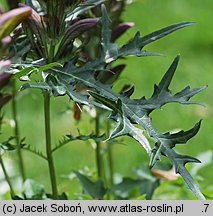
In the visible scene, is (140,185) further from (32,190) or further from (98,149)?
(32,190)

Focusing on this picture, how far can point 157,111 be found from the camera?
342 cm

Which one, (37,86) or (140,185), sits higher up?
(37,86)

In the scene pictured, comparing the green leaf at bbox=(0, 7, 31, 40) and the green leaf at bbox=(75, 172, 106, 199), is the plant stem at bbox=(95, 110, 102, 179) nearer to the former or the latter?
the green leaf at bbox=(75, 172, 106, 199)

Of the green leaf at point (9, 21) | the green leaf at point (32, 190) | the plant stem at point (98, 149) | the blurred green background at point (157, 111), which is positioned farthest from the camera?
the blurred green background at point (157, 111)

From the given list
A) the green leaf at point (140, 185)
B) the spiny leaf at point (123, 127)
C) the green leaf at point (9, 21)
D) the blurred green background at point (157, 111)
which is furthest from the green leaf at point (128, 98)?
the blurred green background at point (157, 111)

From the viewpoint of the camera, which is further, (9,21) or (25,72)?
(25,72)

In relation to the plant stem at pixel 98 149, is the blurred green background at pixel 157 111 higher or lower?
lower

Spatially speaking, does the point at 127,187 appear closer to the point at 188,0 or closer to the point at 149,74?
the point at 149,74

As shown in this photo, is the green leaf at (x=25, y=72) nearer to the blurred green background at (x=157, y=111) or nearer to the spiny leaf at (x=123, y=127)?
the spiny leaf at (x=123, y=127)

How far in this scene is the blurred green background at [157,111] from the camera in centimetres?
299

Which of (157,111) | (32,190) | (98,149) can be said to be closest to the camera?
(32,190)

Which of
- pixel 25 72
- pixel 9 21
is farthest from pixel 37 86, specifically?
pixel 9 21
